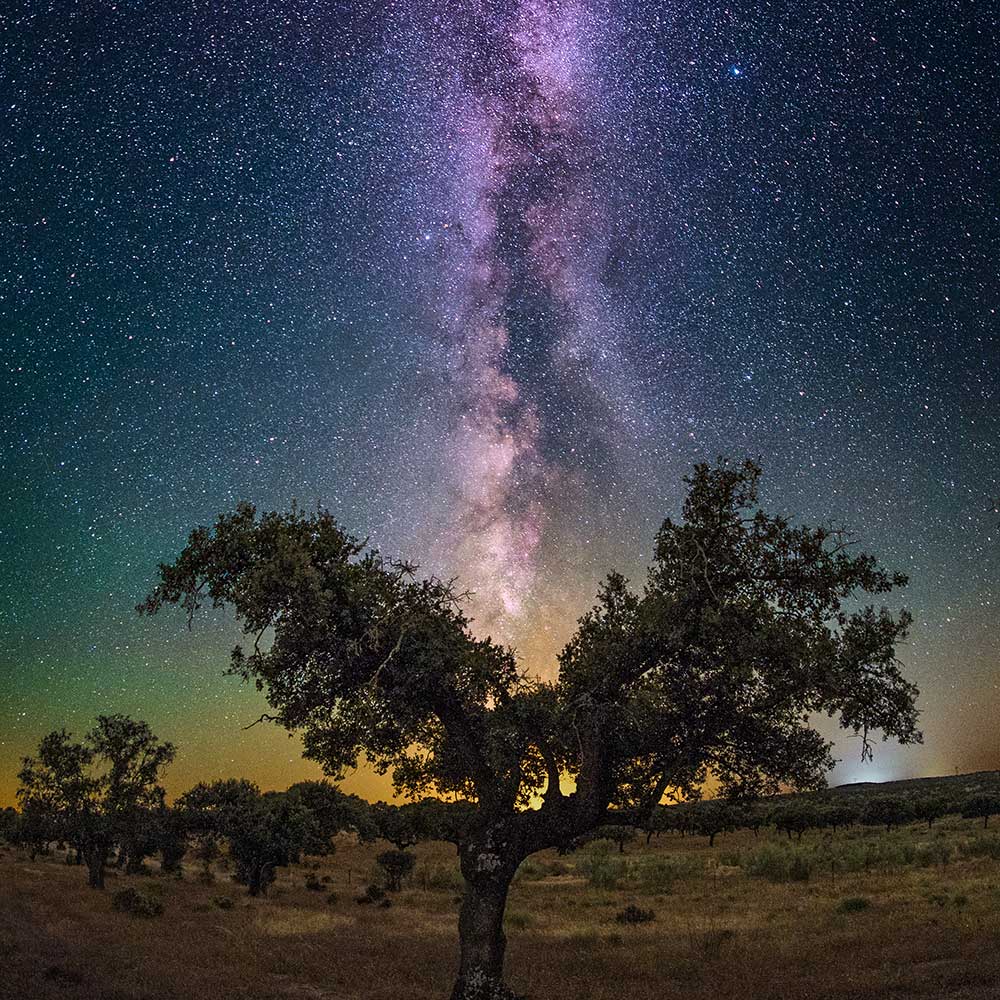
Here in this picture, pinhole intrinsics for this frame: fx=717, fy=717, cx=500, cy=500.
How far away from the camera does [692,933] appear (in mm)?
29562

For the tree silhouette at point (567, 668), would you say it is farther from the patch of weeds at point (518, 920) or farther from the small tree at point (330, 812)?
the small tree at point (330, 812)

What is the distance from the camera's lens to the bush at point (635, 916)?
35.5 metres

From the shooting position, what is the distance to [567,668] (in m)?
18.5

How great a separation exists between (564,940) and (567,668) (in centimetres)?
1826

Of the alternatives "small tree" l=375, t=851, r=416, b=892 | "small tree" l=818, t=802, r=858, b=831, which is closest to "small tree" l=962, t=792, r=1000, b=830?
"small tree" l=818, t=802, r=858, b=831

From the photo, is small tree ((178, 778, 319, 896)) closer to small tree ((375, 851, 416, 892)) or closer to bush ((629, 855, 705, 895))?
small tree ((375, 851, 416, 892))

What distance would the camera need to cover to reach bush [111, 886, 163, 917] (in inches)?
1441

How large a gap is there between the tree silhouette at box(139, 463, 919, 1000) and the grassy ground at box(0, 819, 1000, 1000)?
19.1ft

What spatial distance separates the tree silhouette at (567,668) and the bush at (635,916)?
21.8 meters

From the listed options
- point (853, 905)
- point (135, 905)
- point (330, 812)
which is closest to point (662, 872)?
point (853, 905)

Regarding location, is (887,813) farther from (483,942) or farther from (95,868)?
(483,942)

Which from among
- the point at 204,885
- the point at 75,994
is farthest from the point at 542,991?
the point at 204,885

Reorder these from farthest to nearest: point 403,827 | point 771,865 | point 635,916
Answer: point 403,827 < point 771,865 < point 635,916

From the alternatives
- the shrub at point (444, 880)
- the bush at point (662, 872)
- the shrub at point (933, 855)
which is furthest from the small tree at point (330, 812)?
the shrub at point (933, 855)
